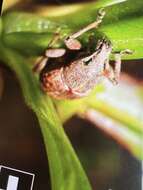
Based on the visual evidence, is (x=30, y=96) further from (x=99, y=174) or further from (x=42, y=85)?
(x=99, y=174)

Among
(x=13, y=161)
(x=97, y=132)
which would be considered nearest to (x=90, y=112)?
(x=97, y=132)

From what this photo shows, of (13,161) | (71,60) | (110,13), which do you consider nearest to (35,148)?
(13,161)

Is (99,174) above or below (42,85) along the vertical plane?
below

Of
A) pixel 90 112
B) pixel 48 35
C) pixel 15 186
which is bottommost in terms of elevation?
pixel 15 186

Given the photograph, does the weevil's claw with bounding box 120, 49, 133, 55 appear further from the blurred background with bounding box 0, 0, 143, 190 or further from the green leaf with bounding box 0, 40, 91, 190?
the green leaf with bounding box 0, 40, 91, 190

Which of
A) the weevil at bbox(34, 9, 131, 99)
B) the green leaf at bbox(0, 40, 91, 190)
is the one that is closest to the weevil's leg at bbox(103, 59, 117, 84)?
the weevil at bbox(34, 9, 131, 99)
